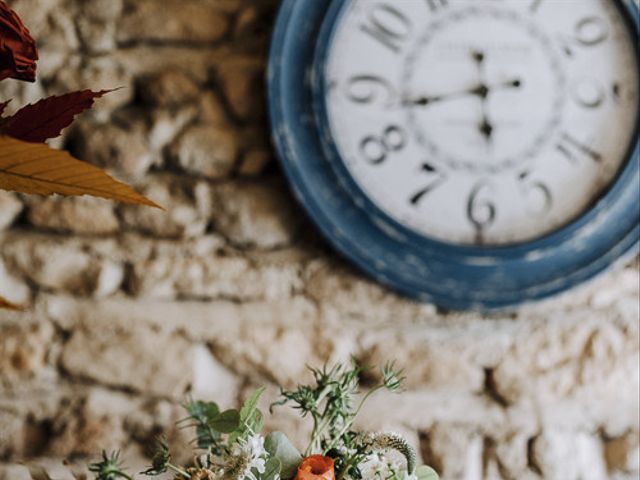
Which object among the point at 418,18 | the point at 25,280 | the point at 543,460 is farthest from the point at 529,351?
the point at 25,280

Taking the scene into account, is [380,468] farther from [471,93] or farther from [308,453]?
[471,93]

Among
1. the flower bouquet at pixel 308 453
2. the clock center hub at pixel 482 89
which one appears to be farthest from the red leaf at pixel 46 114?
the clock center hub at pixel 482 89

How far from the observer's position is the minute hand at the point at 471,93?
4.22ft

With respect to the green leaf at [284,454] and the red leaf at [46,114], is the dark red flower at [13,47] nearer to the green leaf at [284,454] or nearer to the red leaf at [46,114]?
the red leaf at [46,114]

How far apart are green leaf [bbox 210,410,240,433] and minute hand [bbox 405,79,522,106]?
654 mm

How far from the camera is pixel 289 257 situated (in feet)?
4.39

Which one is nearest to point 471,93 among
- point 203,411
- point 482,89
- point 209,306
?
point 482,89

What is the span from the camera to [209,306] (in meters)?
1.34

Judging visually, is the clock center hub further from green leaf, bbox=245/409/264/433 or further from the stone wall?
green leaf, bbox=245/409/264/433

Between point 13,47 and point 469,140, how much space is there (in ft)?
2.66

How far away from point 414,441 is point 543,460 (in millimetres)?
233

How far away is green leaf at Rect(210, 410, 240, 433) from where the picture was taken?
0.88 metres

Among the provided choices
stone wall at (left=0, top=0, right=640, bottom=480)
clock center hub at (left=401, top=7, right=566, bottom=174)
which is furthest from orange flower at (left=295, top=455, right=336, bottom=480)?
clock center hub at (left=401, top=7, right=566, bottom=174)

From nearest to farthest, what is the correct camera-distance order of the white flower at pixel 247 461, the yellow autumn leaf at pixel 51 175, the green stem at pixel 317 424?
1. the yellow autumn leaf at pixel 51 175
2. the white flower at pixel 247 461
3. the green stem at pixel 317 424
